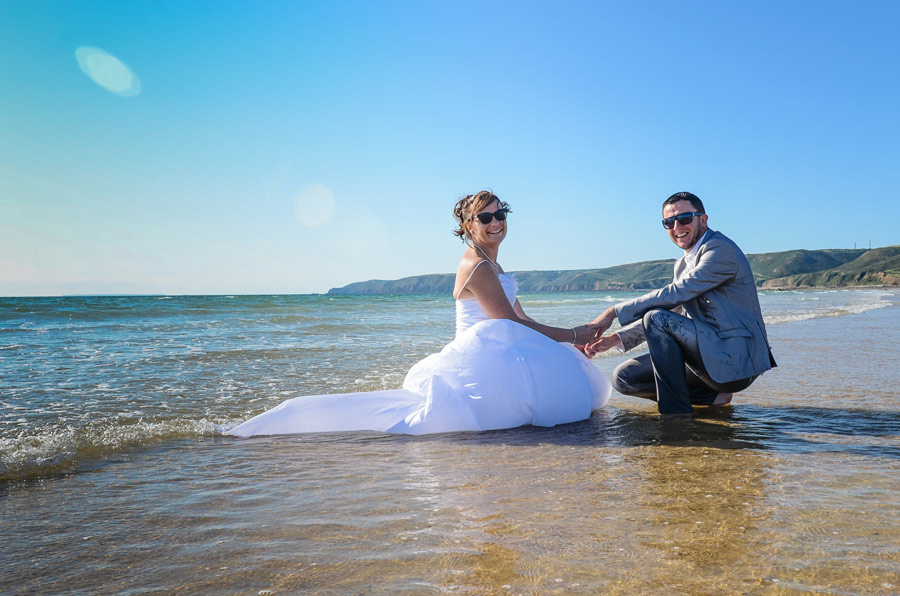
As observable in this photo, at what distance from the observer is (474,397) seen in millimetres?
5086

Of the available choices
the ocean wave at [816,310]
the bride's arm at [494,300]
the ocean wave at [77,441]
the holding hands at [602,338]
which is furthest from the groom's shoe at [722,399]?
the ocean wave at [816,310]

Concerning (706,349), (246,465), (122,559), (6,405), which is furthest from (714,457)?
(6,405)

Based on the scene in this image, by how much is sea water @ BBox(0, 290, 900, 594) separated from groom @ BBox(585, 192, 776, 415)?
15.7 inches

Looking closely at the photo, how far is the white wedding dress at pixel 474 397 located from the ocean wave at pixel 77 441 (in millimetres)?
639

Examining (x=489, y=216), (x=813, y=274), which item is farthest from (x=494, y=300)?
(x=813, y=274)

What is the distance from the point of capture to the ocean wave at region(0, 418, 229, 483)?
4227mm

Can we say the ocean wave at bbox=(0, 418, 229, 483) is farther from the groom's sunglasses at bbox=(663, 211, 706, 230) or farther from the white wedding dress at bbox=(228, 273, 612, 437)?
the groom's sunglasses at bbox=(663, 211, 706, 230)

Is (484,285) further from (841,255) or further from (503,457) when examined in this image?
(841,255)

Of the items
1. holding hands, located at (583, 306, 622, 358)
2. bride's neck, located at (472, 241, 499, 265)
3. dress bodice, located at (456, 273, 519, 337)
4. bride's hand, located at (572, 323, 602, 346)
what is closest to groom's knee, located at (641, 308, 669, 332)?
holding hands, located at (583, 306, 622, 358)

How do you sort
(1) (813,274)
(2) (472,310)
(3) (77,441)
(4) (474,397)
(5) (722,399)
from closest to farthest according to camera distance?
(3) (77,441) < (4) (474,397) < (2) (472,310) < (5) (722,399) < (1) (813,274)

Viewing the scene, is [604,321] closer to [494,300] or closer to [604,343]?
[604,343]

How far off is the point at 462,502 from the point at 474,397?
6.44 ft

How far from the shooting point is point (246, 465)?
412cm

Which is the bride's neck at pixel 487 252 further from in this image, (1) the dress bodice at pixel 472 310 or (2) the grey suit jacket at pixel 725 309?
(2) the grey suit jacket at pixel 725 309
